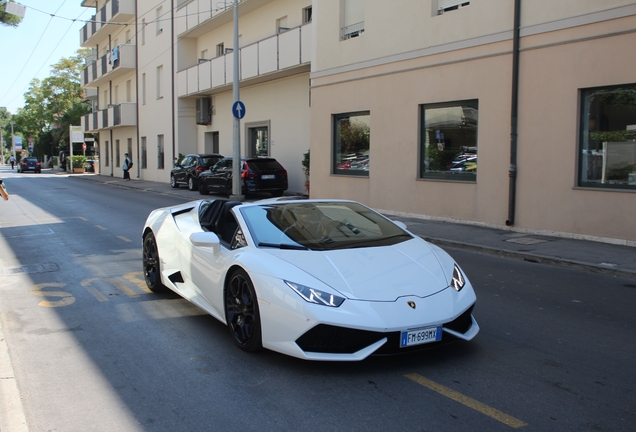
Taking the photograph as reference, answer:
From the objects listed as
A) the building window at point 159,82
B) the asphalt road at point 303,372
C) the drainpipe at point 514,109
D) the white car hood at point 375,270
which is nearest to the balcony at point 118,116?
the building window at point 159,82

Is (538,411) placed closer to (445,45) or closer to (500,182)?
(500,182)

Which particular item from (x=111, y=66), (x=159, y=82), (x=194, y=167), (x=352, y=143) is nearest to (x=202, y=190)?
(x=194, y=167)

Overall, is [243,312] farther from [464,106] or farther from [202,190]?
[202,190]

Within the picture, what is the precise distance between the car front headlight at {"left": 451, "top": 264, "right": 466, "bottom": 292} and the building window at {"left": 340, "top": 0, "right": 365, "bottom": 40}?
1292cm

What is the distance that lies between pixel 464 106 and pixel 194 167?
52.3 feet

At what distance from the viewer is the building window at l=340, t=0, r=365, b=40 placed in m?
17.0

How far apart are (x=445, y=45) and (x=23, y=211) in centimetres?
1294

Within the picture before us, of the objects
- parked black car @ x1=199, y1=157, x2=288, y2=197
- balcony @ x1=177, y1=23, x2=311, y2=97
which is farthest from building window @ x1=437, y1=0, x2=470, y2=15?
parked black car @ x1=199, y1=157, x2=288, y2=197

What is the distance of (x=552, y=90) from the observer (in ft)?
38.9

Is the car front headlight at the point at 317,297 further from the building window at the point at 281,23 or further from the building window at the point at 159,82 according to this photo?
the building window at the point at 159,82

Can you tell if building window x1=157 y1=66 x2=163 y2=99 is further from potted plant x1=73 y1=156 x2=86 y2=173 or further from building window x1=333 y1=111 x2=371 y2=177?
potted plant x1=73 y1=156 x2=86 y2=173

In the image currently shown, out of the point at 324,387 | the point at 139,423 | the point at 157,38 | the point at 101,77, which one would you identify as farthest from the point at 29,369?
the point at 101,77

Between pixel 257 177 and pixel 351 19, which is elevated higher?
pixel 351 19

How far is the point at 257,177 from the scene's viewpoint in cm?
2200
